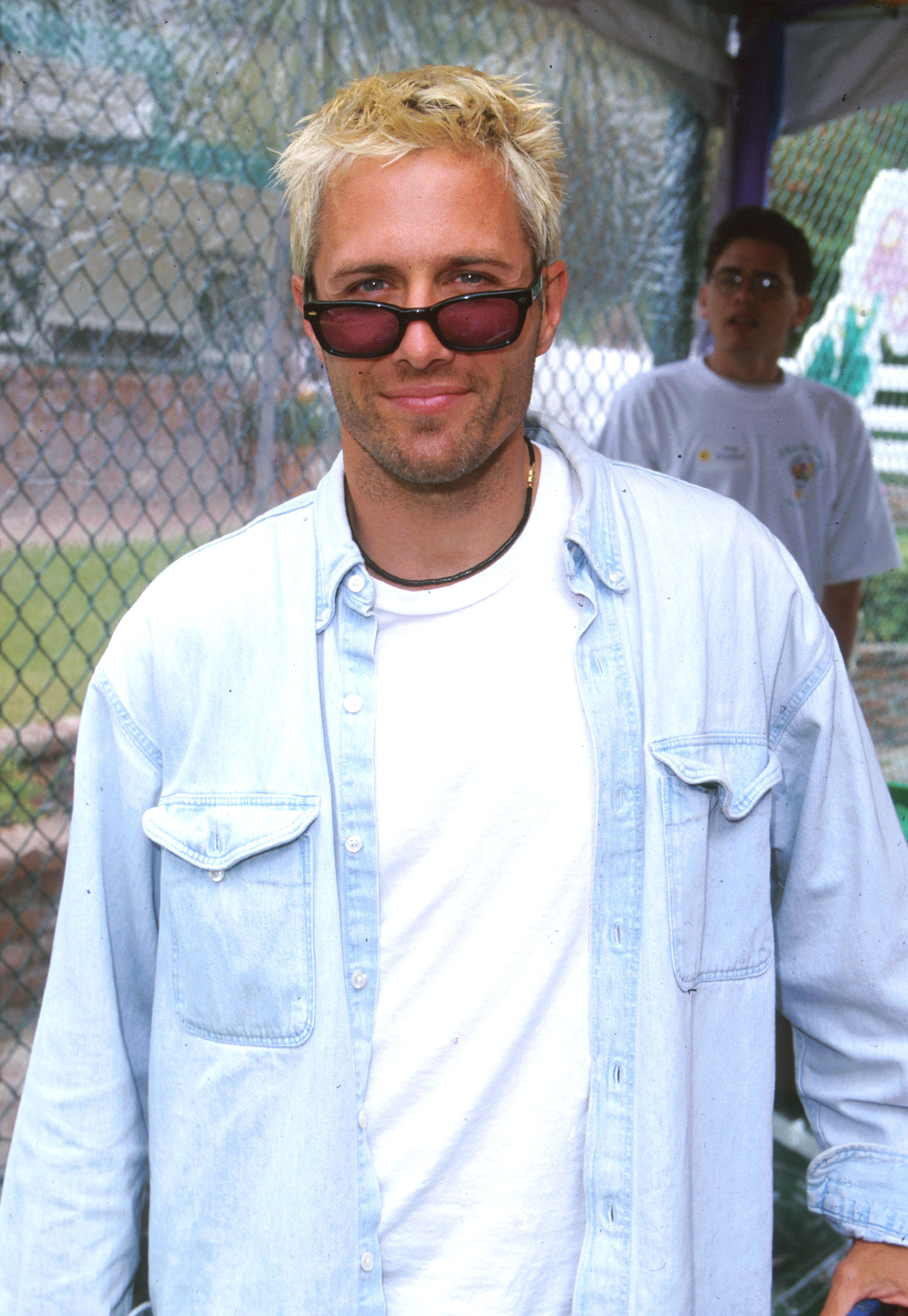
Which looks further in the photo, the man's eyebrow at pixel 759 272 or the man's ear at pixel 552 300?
the man's eyebrow at pixel 759 272

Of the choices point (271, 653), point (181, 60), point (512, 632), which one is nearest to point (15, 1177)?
point (271, 653)

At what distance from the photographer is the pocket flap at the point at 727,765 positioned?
1.16 m

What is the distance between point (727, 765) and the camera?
46.5 inches

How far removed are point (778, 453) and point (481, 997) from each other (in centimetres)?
205

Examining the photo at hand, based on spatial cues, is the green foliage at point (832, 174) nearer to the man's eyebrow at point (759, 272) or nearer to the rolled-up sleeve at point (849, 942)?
the man's eyebrow at point (759, 272)

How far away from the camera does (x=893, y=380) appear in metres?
3.84

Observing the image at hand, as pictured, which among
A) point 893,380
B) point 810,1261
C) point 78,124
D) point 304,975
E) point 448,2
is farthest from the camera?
point 893,380

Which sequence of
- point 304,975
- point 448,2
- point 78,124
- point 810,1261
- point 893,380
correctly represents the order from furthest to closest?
1. point 893,380
2. point 448,2
3. point 810,1261
4. point 78,124
5. point 304,975

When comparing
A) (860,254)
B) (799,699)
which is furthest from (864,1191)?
(860,254)

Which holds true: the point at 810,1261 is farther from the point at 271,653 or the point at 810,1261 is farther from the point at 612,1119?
the point at 271,653

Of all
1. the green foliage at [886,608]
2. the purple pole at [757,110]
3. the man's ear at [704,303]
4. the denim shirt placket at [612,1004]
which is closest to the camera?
the denim shirt placket at [612,1004]

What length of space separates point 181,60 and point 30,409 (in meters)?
0.86

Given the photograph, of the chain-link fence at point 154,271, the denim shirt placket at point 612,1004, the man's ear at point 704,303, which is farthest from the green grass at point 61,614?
the denim shirt placket at point 612,1004

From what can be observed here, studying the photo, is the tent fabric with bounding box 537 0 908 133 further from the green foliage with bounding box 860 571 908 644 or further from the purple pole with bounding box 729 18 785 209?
the green foliage with bounding box 860 571 908 644
